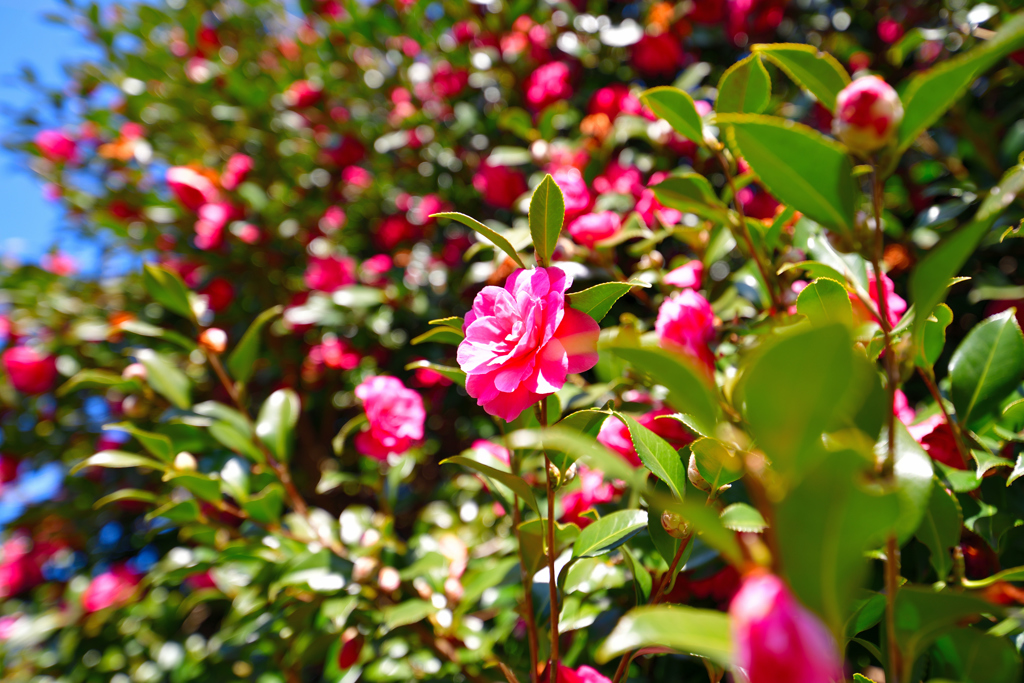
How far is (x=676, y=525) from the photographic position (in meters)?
0.46

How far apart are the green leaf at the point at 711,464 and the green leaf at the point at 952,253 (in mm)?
154

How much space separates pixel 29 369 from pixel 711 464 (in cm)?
198

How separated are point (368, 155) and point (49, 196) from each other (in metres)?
1.37

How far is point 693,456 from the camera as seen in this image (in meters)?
0.43

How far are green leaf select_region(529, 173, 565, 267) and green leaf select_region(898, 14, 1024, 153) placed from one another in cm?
23

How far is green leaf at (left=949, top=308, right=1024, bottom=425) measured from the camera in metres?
0.55

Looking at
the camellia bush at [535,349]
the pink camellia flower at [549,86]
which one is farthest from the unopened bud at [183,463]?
the pink camellia flower at [549,86]

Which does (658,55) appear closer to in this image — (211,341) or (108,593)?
(211,341)

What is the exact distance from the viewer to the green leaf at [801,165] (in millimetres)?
338

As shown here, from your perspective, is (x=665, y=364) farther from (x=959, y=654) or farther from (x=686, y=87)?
(x=686, y=87)

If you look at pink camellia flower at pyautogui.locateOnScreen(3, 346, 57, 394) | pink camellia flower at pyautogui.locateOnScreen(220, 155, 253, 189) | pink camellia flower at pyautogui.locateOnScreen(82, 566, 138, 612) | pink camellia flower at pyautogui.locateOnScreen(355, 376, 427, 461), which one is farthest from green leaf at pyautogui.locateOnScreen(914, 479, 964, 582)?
pink camellia flower at pyautogui.locateOnScreen(3, 346, 57, 394)

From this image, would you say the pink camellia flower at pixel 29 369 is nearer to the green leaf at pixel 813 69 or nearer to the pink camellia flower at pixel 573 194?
the pink camellia flower at pixel 573 194

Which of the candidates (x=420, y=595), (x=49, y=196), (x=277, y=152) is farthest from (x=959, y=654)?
(x=49, y=196)

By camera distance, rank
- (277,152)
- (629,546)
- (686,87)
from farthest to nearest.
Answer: (277,152) < (686,87) < (629,546)
